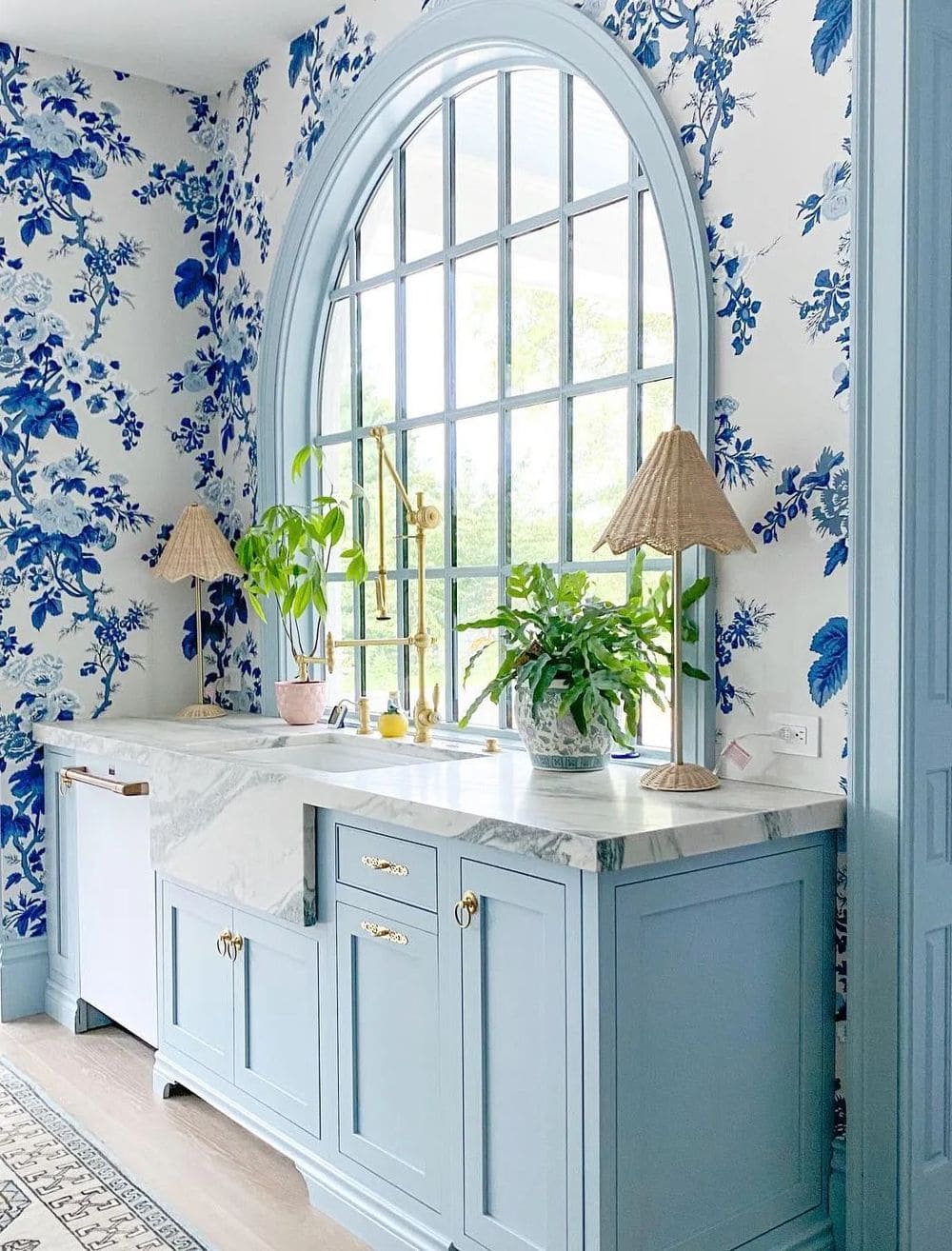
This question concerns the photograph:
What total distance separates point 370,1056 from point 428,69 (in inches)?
89.0

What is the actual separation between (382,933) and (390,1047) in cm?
20

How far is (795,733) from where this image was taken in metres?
2.07

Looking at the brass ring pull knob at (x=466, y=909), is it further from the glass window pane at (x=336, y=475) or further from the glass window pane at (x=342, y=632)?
the glass window pane at (x=336, y=475)

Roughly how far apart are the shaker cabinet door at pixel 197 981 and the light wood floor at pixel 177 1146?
0.15 meters

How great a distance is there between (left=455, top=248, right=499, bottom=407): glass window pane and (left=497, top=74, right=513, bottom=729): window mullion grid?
28 millimetres

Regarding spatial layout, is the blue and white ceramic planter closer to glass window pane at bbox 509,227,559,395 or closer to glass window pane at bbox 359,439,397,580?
glass window pane at bbox 509,227,559,395

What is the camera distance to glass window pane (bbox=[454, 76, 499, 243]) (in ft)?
9.53

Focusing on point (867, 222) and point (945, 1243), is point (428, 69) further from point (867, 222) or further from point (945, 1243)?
point (945, 1243)

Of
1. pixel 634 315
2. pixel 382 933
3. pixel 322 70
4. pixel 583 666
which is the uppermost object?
pixel 322 70

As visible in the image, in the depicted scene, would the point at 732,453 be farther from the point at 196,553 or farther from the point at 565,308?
the point at 196,553

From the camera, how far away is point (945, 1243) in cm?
202

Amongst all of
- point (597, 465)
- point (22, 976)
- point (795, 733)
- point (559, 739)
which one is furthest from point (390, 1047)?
point (22, 976)

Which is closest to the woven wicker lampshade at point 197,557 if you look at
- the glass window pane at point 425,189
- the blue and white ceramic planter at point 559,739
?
the glass window pane at point 425,189

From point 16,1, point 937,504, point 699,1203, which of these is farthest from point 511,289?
point 699,1203
